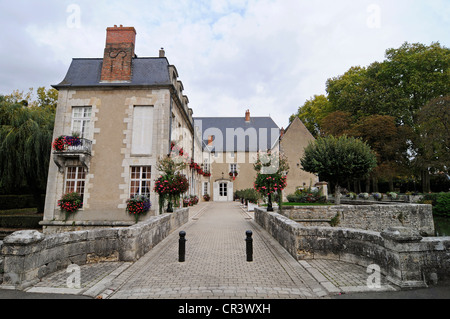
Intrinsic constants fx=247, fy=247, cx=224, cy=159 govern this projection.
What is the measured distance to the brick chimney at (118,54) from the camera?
517 inches

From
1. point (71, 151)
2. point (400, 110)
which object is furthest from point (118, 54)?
point (400, 110)

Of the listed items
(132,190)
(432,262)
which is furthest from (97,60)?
(432,262)

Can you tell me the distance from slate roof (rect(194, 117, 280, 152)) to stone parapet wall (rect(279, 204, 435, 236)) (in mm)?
17047

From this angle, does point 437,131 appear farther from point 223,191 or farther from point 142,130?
point 142,130

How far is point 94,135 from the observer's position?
12.4 metres

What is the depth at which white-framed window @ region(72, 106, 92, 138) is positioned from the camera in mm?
12727

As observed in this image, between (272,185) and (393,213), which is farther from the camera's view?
(393,213)

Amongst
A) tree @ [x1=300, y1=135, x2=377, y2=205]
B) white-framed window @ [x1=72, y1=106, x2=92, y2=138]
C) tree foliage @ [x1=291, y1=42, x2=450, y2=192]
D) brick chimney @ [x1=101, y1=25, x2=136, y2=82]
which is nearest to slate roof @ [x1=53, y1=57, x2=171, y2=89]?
brick chimney @ [x1=101, y1=25, x2=136, y2=82]

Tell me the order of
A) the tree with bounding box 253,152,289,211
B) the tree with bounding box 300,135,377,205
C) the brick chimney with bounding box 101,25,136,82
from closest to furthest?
the tree with bounding box 253,152,289,211 → the brick chimney with bounding box 101,25,136,82 → the tree with bounding box 300,135,377,205

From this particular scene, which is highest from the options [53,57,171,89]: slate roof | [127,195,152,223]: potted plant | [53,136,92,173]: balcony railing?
[53,57,171,89]: slate roof

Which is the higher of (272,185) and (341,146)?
(341,146)

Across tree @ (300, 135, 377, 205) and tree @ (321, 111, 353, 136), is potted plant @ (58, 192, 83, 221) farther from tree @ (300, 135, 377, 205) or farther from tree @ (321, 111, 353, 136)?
tree @ (321, 111, 353, 136)
